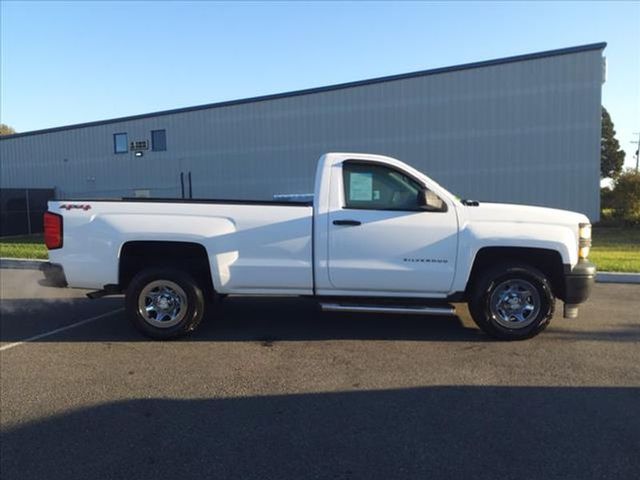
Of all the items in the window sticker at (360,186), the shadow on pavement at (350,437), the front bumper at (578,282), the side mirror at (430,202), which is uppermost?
the window sticker at (360,186)

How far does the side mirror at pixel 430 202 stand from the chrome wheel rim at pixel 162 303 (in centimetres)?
275

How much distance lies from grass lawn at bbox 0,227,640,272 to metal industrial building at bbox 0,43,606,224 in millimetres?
2250

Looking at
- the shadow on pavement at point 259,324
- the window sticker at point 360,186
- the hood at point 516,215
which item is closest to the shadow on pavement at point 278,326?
the shadow on pavement at point 259,324

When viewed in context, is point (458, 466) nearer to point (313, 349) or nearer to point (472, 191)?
point (313, 349)

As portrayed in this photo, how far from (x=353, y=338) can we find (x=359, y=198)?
1.54 meters

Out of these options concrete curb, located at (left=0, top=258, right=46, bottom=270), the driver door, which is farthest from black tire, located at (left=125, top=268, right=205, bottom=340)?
concrete curb, located at (left=0, top=258, right=46, bottom=270)

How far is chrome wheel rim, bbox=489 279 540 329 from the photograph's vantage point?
5.77 m

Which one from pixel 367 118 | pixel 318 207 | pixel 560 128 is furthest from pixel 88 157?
pixel 318 207

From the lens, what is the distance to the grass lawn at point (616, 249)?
10727mm

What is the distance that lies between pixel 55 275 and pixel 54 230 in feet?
1.65

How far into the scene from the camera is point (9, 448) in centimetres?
350

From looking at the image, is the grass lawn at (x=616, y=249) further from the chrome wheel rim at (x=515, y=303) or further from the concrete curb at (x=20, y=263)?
the concrete curb at (x=20, y=263)

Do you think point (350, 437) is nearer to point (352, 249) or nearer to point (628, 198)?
point (352, 249)

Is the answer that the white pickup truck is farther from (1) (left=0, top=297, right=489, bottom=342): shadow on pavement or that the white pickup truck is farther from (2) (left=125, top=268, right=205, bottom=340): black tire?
(1) (left=0, top=297, right=489, bottom=342): shadow on pavement
